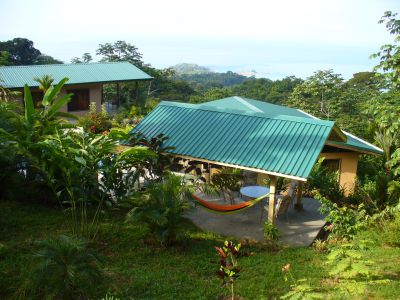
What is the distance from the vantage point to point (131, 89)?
3306 cm

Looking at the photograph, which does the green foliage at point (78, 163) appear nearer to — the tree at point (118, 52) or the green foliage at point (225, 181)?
the green foliage at point (225, 181)

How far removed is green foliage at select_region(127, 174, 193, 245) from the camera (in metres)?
7.39

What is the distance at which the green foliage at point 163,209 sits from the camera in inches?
291

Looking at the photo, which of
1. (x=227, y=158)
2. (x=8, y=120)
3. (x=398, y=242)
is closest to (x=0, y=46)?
(x=8, y=120)

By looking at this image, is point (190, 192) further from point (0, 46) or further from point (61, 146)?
point (0, 46)

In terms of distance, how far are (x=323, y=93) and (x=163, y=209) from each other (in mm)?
21051

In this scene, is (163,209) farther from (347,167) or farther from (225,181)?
(347,167)

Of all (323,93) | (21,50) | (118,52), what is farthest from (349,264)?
(21,50)

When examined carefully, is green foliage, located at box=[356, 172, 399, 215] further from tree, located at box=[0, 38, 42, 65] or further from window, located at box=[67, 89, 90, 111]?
tree, located at box=[0, 38, 42, 65]

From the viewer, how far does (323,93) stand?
86.0 ft

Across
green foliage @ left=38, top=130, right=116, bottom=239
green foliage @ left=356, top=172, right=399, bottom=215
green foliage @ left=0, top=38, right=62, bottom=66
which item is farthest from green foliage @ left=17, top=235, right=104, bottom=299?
green foliage @ left=0, top=38, right=62, bottom=66

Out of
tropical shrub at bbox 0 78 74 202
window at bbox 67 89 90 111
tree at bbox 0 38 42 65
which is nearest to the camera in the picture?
tropical shrub at bbox 0 78 74 202

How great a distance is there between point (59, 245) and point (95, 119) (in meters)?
14.9

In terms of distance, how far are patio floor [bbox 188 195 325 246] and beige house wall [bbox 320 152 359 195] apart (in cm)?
396
